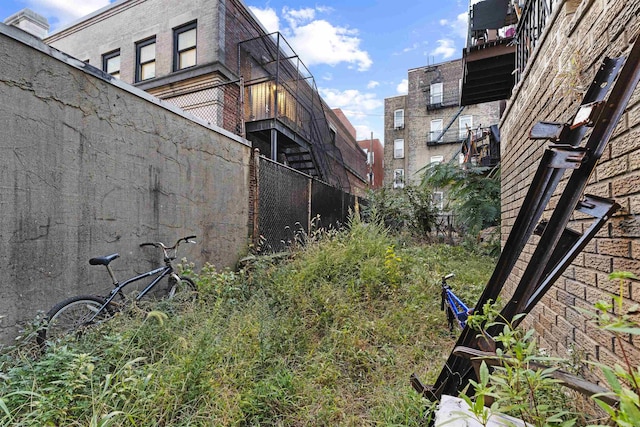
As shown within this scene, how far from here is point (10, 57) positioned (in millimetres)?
2094

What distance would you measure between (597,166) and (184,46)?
31.6ft

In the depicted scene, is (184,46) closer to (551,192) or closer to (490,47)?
(490,47)

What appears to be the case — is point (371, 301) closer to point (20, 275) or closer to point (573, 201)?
point (573, 201)

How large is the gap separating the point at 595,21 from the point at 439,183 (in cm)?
541

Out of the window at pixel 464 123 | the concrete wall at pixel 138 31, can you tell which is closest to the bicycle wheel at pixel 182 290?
the concrete wall at pixel 138 31

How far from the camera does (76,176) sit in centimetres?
246

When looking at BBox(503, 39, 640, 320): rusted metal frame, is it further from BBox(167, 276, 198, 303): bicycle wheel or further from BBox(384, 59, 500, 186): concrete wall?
BBox(384, 59, 500, 186): concrete wall

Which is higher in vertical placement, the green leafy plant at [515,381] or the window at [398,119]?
the window at [398,119]

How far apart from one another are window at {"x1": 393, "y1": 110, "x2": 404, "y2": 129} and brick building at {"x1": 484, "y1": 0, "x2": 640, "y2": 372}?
17708 mm

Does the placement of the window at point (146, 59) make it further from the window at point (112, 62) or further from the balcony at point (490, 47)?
the balcony at point (490, 47)

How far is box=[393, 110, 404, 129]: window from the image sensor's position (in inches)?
764

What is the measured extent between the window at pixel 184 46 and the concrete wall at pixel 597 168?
27.7ft

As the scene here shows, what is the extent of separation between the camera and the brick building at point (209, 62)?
24.7 feet

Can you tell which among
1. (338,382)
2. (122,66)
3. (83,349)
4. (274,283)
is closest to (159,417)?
(83,349)
